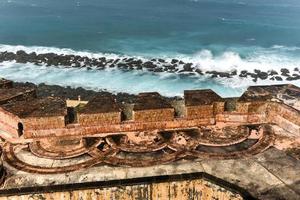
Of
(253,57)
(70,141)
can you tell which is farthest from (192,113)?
(253,57)

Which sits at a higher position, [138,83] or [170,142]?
[170,142]

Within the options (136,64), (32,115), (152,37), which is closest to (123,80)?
(136,64)

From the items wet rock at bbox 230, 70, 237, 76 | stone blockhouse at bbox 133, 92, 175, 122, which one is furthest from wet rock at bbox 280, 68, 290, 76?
stone blockhouse at bbox 133, 92, 175, 122

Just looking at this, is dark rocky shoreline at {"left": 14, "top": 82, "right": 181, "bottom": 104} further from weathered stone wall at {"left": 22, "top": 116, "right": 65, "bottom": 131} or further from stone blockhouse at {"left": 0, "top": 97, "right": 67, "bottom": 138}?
weathered stone wall at {"left": 22, "top": 116, "right": 65, "bottom": 131}

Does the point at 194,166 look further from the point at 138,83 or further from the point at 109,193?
the point at 138,83

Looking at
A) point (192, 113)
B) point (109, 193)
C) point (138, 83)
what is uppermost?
point (192, 113)

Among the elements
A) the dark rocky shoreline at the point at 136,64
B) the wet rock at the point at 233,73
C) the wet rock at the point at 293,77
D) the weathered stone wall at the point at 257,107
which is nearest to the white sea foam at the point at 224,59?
the wet rock at the point at 233,73

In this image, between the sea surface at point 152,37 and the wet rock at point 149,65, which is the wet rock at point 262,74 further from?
the wet rock at point 149,65

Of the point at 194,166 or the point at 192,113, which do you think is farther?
the point at 192,113
